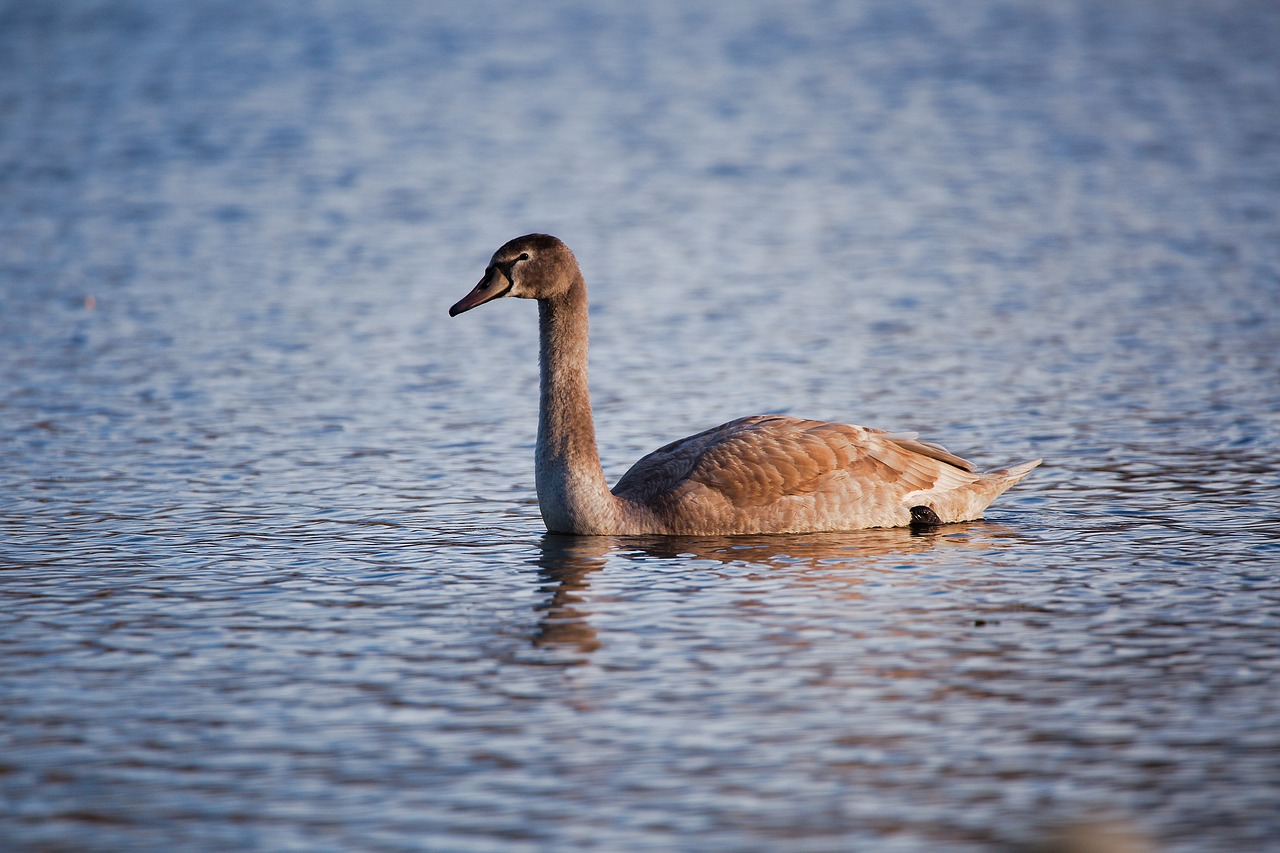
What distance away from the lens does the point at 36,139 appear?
29312mm

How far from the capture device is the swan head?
36.9 ft

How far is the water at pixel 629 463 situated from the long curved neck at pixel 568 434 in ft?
0.81

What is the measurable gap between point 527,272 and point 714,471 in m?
1.83

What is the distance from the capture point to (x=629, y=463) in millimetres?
13141

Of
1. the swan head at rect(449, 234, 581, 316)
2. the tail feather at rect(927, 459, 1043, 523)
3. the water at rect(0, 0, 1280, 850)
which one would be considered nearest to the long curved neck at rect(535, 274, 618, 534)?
the swan head at rect(449, 234, 581, 316)

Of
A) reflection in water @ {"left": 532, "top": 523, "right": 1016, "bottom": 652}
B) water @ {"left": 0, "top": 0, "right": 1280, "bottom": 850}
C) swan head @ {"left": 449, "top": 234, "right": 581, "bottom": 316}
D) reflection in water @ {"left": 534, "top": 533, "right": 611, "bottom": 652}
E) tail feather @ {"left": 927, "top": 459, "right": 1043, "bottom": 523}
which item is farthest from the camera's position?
tail feather @ {"left": 927, "top": 459, "right": 1043, "bottom": 523}

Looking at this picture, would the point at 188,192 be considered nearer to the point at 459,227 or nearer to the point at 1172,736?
the point at 459,227

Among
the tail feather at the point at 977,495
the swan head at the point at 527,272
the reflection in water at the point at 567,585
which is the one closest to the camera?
the reflection in water at the point at 567,585

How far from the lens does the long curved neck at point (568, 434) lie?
11.1 meters

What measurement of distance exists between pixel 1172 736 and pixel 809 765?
164 centimetres

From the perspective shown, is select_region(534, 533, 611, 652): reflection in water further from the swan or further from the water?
the swan

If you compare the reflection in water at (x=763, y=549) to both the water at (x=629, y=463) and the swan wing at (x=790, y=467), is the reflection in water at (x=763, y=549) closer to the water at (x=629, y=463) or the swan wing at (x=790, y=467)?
the water at (x=629, y=463)

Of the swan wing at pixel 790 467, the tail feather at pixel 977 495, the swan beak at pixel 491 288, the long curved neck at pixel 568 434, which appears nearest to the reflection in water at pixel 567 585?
the long curved neck at pixel 568 434

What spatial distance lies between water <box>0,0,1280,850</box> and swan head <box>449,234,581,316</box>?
1586 millimetres
